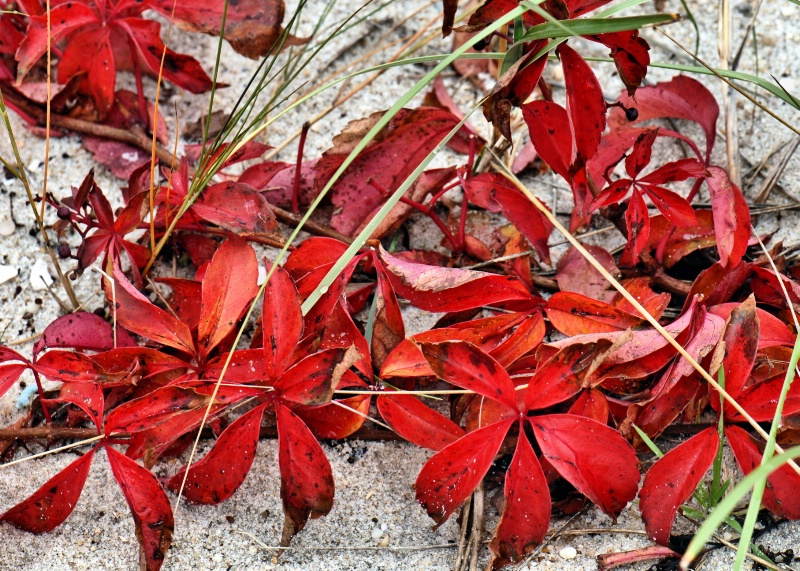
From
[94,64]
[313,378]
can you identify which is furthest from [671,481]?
[94,64]

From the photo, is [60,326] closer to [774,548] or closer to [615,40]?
[615,40]

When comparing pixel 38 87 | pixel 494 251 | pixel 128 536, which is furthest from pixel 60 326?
pixel 494 251

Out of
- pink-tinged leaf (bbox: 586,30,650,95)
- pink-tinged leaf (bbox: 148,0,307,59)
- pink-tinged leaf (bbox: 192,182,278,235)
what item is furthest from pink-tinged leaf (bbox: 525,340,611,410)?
pink-tinged leaf (bbox: 148,0,307,59)

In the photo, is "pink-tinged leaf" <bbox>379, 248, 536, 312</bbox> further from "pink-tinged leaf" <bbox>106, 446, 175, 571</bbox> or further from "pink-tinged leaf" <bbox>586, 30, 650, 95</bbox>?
"pink-tinged leaf" <bbox>106, 446, 175, 571</bbox>

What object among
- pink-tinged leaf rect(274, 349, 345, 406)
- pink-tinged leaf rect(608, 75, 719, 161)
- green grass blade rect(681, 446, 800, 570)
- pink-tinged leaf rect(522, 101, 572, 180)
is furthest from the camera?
pink-tinged leaf rect(608, 75, 719, 161)

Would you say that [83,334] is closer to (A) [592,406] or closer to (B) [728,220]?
(A) [592,406]

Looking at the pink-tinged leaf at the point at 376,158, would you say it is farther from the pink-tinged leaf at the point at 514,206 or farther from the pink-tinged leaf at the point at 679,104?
the pink-tinged leaf at the point at 679,104
